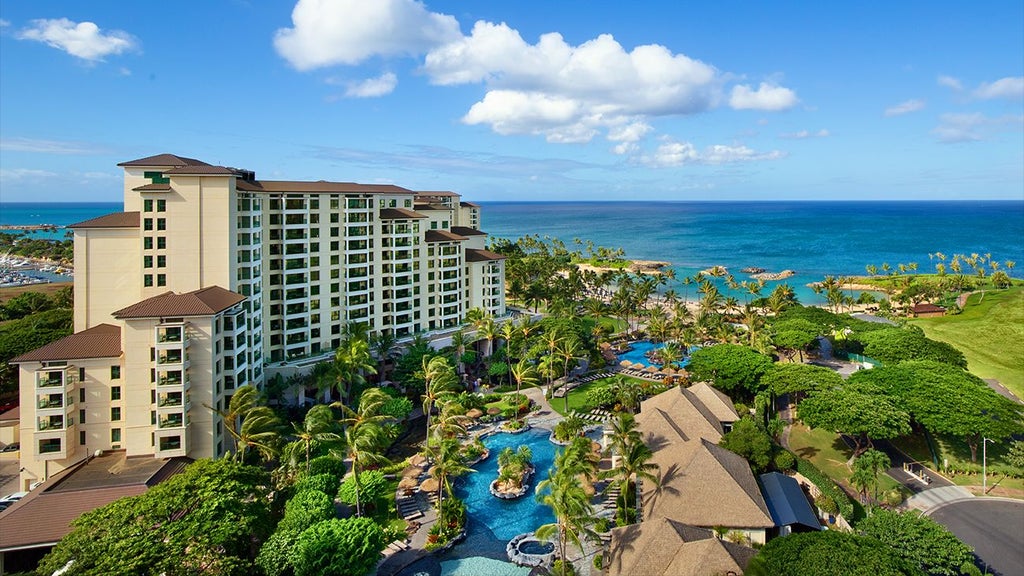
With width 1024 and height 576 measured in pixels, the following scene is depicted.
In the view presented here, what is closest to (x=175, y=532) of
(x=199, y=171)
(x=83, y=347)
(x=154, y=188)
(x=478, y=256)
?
(x=83, y=347)

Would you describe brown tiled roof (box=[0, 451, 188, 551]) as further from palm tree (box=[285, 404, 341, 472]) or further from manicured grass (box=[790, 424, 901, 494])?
manicured grass (box=[790, 424, 901, 494])

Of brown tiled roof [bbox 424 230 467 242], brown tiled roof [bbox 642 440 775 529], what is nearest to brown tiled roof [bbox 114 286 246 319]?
brown tiled roof [bbox 424 230 467 242]

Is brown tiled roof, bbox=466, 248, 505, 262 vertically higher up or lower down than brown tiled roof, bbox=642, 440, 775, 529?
higher up

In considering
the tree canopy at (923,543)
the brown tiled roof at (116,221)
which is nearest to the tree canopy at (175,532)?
the brown tiled roof at (116,221)

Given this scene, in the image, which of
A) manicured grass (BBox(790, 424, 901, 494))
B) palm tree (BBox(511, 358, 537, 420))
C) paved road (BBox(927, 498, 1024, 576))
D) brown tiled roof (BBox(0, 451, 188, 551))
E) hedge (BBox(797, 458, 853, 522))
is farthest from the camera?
palm tree (BBox(511, 358, 537, 420))

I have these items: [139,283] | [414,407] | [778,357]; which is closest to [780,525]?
[414,407]

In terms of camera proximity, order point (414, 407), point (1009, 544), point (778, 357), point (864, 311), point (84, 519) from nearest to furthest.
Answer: point (84, 519)
point (1009, 544)
point (414, 407)
point (778, 357)
point (864, 311)

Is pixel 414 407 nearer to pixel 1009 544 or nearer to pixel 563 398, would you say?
pixel 563 398
